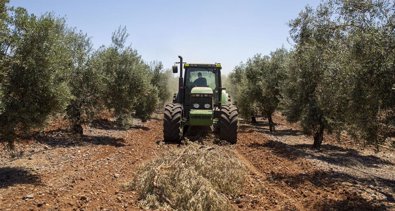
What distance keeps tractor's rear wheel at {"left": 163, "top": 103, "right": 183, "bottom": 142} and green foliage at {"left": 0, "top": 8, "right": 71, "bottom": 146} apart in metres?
5.40

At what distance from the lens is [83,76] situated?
1719 cm

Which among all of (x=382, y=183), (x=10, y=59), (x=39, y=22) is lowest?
(x=382, y=183)

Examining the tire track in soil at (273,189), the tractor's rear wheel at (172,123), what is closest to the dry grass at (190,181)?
the tire track in soil at (273,189)


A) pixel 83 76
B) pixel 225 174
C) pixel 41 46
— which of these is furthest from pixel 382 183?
pixel 83 76

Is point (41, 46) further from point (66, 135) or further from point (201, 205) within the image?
point (66, 135)

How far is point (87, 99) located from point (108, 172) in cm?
784

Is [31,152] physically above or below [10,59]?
below

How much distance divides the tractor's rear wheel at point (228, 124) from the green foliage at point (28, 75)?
21.5ft

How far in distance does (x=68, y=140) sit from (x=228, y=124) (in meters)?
6.87

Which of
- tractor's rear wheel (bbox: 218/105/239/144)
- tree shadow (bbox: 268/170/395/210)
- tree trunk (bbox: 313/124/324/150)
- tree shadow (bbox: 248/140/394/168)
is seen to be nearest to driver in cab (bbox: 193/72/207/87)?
tractor's rear wheel (bbox: 218/105/239/144)

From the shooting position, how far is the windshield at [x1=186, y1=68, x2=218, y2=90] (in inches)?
662

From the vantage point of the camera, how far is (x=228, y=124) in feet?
49.6

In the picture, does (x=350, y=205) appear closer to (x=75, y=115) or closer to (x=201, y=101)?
(x=201, y=101)

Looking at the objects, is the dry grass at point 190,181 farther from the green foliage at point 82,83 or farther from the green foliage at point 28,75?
the green foliage at point 82,83
